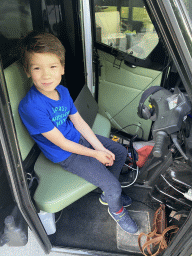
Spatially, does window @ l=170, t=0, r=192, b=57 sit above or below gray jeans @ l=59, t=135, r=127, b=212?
above

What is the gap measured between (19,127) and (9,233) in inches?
24.5

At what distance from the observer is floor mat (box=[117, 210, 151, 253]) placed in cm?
130

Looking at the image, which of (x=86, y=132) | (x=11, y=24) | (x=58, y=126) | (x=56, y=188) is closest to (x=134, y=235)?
(x=56, y=188)

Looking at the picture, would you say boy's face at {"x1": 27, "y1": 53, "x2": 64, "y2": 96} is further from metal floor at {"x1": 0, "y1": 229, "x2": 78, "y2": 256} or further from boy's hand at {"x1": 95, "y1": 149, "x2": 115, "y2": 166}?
metal floor at {"x1": 0, "y1": 229, "x2": 78, "y2": 256}

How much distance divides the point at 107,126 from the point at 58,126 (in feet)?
1.85

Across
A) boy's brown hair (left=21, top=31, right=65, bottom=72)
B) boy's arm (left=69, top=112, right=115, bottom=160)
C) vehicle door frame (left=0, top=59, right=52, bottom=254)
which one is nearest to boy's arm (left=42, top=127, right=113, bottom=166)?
boy's arm (left=69, top=112, right=115, bottom=160)

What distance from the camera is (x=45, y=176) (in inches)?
46.1

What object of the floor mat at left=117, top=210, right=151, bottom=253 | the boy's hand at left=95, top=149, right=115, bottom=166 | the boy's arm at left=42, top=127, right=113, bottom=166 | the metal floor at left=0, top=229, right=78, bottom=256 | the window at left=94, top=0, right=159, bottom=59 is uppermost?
the window at left=94, top=0, right=159, bottom=59

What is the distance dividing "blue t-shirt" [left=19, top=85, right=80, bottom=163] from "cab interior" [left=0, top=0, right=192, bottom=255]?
7 centimetres

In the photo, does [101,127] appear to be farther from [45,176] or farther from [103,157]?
[45,176]

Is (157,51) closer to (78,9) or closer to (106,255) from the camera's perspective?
(78,9)

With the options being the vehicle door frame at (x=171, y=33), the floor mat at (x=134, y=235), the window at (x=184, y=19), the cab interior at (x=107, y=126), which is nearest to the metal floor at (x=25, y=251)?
the cab interior at (x=107, y=126)

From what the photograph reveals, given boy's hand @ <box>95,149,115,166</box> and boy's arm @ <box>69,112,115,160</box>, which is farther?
boy's arm @ <box>69,112,115,160</box>

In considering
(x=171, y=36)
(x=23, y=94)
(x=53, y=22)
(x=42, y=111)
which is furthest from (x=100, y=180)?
(x=53, y=22)
